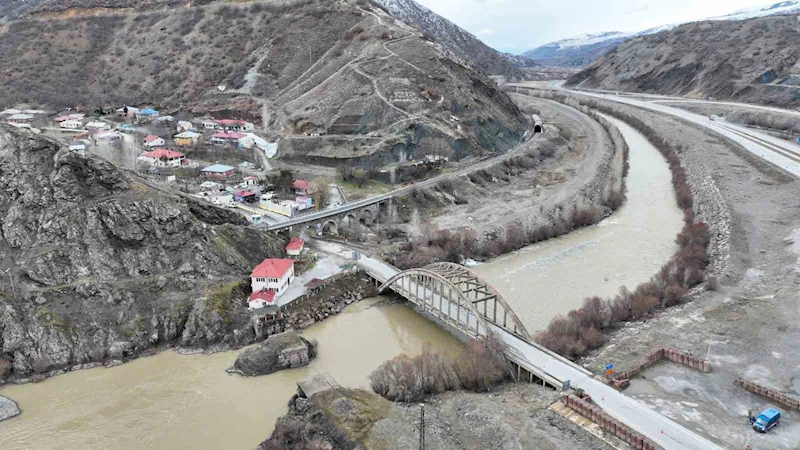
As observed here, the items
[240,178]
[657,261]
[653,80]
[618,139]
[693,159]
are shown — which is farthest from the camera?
[653,80]

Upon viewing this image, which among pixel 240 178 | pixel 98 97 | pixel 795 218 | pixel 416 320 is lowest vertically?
pixel 416 320

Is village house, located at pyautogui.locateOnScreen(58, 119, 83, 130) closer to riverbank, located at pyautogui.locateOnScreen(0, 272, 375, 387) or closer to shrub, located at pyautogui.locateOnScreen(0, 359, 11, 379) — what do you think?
shrub, located at pyautogui.locateOnScreen(0, 359, 11, 379)

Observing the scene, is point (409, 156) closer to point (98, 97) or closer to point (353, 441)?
point (353, 441)

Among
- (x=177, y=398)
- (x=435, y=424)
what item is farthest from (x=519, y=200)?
(x=177, y=398)

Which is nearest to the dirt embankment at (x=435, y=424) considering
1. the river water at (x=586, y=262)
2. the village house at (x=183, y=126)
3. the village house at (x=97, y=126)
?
the river water at (x=586, y=262)

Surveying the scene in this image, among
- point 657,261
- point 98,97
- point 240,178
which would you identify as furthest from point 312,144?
point 98,97

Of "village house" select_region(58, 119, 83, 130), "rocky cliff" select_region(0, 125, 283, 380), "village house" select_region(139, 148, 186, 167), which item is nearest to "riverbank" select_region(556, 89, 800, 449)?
"rocky cliff" select_region(0, 125, 283, 380)
